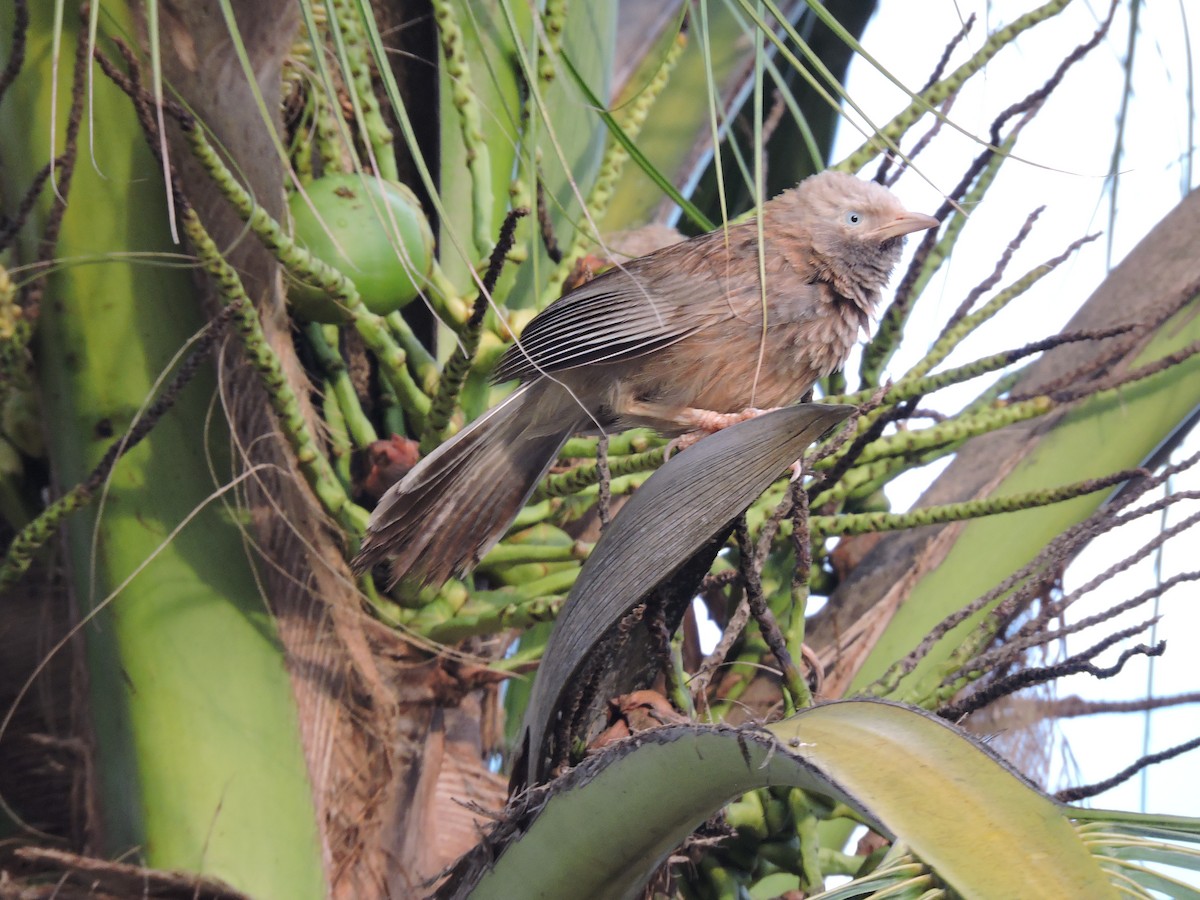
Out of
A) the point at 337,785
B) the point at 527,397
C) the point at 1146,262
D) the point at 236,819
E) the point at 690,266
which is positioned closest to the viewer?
the point at 236,819

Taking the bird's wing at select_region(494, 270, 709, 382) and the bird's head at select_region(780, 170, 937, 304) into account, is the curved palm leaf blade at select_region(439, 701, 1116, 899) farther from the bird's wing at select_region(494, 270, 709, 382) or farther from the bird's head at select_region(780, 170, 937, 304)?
the bird's head at select_region(780, 170, 937, 304)

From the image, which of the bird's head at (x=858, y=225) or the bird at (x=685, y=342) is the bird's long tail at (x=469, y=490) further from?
the bird's head at (x=858, y=225)

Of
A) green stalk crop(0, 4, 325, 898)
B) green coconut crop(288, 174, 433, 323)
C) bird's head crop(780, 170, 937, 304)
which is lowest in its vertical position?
green stalk crop(0, 4, 325, 898)

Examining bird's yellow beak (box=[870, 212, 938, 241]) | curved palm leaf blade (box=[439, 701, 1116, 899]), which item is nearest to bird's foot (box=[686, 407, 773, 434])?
bird's yellow beak (box=[870, 212, 938, 241])

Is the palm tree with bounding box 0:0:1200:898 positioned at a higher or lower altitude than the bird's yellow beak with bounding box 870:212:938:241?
lower

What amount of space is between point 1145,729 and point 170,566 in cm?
208

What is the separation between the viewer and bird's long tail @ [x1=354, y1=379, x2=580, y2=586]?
8.02 feet

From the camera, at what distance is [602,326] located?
9.59ft

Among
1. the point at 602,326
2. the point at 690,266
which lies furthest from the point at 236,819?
the point at 690,266

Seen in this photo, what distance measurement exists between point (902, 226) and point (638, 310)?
784 mm

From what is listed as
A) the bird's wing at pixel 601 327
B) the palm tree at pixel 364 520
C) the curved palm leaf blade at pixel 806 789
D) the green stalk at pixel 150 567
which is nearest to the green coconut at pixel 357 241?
the palm tree at pixel 364 520

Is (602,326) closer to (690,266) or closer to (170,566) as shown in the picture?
(690,266)

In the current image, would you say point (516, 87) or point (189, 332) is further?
point (516, 87)

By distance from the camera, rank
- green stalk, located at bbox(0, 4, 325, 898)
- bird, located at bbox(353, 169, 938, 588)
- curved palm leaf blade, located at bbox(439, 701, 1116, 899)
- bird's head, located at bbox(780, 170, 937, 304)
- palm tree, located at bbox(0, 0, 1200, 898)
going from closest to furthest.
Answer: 1. curved palm leaf blade, located at bbox(439, 701, 1116, 899)
2. palm tree, located at bbox(0, 0, 1200, 898)
3. green stalk, located at bbox(0, 4, 325, 898)
4. bird, located at bbox(353, 169, 938, 588)
5. bird's head, located at bbox(780, 170, 937, 304)
